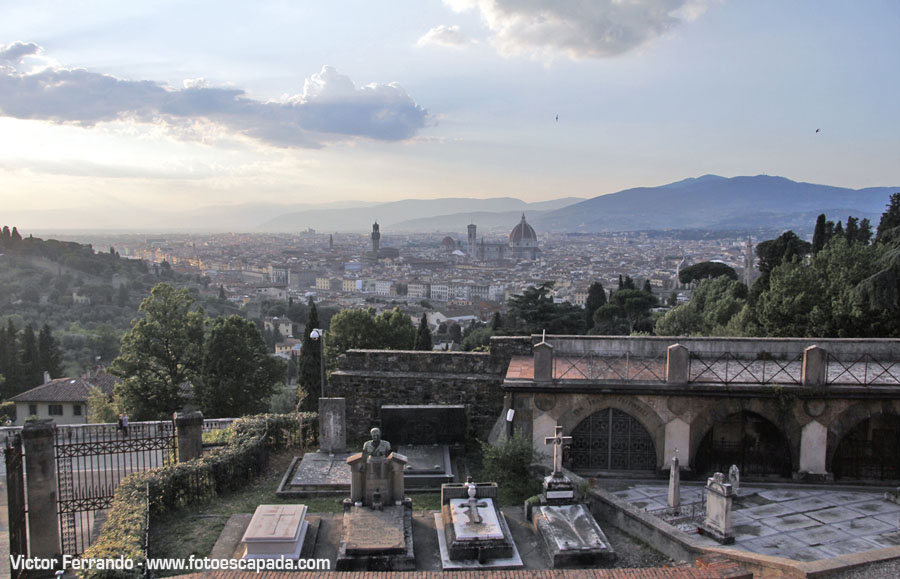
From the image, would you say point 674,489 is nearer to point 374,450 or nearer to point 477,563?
point 477,563

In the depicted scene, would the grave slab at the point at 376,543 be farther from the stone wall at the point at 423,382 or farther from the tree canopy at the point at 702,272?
the tree canopy at the point at 702,272

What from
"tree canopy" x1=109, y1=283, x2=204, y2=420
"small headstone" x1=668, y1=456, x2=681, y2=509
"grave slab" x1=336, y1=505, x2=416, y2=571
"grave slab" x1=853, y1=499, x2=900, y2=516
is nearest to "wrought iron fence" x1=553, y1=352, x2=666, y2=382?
"small headstone" x1=668, y1=456, x2=681, y2=509

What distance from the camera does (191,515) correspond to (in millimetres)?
10273

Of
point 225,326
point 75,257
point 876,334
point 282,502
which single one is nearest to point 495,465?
point 282,502

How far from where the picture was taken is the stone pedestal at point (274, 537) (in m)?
8.43

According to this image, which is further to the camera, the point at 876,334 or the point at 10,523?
the point at 876,334

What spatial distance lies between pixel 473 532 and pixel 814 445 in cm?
689

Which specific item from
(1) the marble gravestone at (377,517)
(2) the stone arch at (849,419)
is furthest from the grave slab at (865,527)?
(1) the marble gravestone at (377,517)

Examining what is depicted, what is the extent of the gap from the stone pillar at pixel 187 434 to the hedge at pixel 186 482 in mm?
553

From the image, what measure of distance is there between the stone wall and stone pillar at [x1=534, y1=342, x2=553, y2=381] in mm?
2268

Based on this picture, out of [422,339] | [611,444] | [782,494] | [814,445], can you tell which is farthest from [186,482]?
[422,339]

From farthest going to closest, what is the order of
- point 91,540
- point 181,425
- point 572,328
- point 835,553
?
point 572,328, point 181,425, point 91,540, point 835,553

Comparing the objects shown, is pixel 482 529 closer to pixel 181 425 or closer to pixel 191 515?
pixel 191 515

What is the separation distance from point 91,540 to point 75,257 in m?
125
